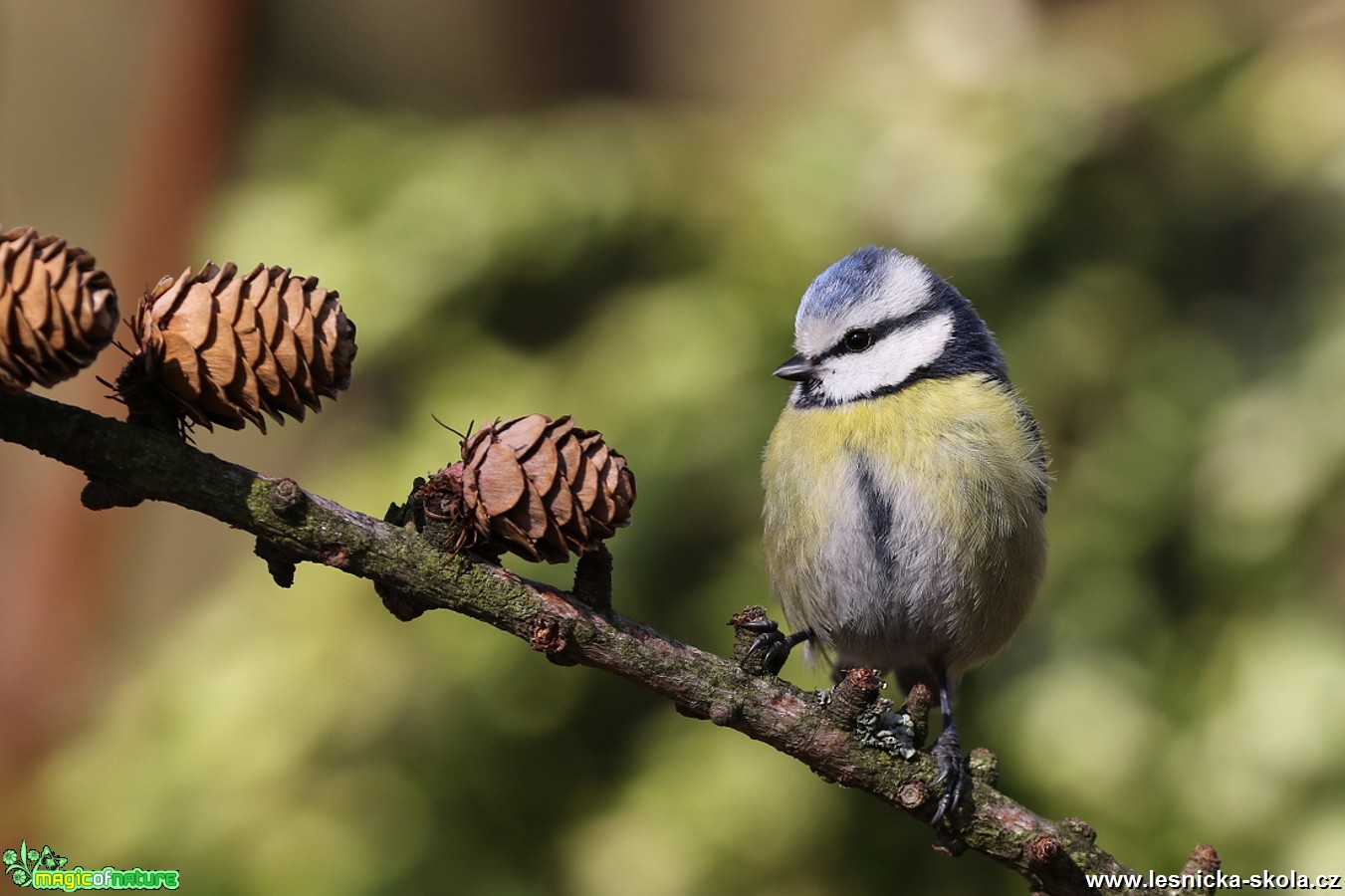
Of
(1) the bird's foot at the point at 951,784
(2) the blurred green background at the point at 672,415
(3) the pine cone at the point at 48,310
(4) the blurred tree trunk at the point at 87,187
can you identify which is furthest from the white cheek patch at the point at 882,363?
(4) the blurred tree trunk at the point at 87,187

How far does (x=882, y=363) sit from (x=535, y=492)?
3.01 feet

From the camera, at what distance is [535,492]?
0.73 meters

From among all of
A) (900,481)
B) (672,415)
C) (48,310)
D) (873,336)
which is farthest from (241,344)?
(672,415)

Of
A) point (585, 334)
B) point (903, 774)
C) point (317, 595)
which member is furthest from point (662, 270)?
point (903, 774)

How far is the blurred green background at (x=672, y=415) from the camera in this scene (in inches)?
69.5

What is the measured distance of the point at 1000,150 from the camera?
2076mm

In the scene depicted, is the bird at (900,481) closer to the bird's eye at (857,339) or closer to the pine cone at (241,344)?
the bird's eye at (857,339)

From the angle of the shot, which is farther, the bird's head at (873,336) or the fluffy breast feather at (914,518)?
the bird's head at (873,336)

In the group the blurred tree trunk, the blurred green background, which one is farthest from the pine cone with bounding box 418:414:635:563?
the blurred tree trunk

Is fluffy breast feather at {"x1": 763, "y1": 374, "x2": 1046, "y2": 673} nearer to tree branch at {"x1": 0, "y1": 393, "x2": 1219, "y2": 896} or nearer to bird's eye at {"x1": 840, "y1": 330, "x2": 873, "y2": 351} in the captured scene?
bird's eye at {"x1": 840, "y1": 330, "x2": 873, "y2": 351}

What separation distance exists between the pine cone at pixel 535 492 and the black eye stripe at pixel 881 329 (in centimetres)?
85

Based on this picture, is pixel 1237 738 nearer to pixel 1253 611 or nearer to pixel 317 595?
pixel 1253 611

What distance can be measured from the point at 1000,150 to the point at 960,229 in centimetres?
18

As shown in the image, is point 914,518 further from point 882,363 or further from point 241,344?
point 241,344
